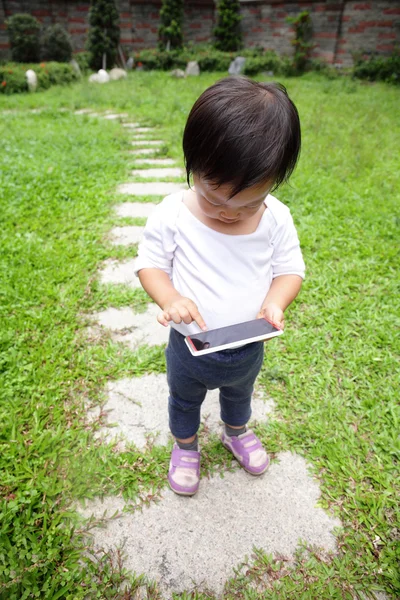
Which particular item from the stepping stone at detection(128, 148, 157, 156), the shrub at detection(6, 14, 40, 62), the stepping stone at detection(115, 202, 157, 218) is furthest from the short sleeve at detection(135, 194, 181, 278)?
the shrub at detection(6, 14, 40, 62)

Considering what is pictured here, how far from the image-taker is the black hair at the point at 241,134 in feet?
2.87

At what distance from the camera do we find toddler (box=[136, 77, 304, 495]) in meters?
0.89

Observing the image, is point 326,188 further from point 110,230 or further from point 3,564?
point 3,564

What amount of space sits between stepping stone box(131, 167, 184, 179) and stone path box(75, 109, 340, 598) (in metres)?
2.91

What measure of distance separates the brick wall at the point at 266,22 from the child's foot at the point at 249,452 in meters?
14.2

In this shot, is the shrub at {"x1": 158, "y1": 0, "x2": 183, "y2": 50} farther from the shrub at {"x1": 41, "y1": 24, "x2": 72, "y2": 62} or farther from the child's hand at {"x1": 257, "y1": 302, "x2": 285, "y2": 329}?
the child's hand at {"x1": 257, "y1": 302, "x2": 285, "y2": 329}

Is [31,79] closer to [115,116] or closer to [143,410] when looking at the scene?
[115,116]

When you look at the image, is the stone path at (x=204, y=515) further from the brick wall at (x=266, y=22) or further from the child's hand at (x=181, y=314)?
the brick wall at (x=266, y=22)

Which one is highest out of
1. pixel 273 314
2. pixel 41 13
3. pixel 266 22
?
pixel 41 13

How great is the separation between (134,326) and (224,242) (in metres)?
1.30

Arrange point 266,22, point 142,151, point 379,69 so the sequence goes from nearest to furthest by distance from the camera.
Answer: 1. point 142,151
2. point 379,69
3. point 266,22

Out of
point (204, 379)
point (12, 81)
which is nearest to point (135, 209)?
point (204, 379)

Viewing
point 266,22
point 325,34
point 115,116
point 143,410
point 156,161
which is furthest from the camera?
point 266,22

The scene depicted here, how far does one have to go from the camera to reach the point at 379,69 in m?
11.1
